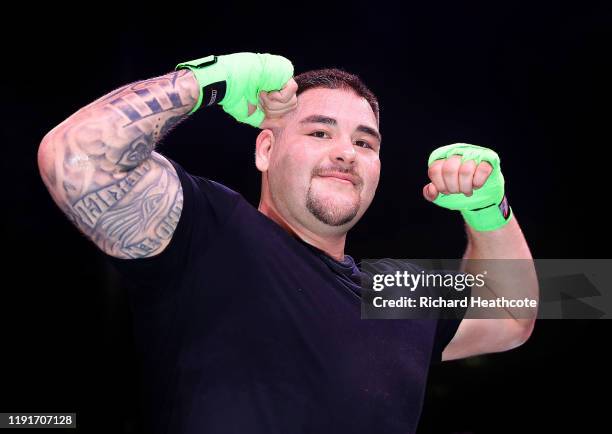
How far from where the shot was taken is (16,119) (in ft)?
8.89

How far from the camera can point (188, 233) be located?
4.04 ft

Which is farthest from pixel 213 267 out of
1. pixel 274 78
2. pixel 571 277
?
pixel 571 277

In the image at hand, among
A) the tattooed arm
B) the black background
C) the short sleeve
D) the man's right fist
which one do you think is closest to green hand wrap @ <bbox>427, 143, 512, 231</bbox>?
the man's right fist

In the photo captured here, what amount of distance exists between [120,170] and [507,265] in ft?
4.09

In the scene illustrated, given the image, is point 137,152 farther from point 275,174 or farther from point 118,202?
point 275,174

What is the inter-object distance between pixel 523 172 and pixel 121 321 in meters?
2.58

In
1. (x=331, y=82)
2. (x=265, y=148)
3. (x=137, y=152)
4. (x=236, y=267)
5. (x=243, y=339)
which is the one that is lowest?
(x=243, y=339)

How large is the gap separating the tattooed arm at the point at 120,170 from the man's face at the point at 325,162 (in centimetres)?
42

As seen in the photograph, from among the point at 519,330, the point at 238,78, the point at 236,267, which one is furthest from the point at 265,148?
the point at 519,330

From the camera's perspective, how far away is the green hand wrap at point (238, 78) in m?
1.31

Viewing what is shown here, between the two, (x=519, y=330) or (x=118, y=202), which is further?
(x=519, y=330)

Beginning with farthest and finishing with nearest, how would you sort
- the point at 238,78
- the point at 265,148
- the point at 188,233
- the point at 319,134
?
1. the point at 265,148
2. the point at 319,134
3. the point at 238,78
4. the point at 188,233

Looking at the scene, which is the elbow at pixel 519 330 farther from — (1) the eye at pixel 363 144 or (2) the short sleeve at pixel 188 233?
(2) the short sleeve at pixel 188 233

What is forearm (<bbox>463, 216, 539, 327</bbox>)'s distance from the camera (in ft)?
5.93
